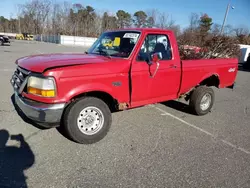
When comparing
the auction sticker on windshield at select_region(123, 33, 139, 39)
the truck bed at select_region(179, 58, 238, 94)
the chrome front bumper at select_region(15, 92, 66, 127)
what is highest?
the auction sticker on windshield at select_region(123, 33, 139, 39)

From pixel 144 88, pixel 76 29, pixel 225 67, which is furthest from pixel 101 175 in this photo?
pixel 76 29

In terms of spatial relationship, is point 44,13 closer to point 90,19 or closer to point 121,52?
point 90,19

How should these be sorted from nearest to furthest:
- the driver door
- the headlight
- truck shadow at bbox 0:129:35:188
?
1. truck shadow at bbox 0:129:35:188
2. the headlight
3. the driver door

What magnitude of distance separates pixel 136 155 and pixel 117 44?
7.13 ft

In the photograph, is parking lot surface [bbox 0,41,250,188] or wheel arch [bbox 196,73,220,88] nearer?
parking lot surface [bbox 0,41,250,188]

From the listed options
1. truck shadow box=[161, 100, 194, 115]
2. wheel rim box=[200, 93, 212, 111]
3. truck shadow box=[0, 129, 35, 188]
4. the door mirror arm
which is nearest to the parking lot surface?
truck shadow box=[0, 129, 35, 188]

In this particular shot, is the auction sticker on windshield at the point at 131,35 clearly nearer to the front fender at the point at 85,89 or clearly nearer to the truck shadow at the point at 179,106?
the front fender at the point at 85,89

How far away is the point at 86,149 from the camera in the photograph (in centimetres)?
363

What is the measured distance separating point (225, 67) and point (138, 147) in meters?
3.45

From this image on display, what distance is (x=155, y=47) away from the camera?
4488 millimetres

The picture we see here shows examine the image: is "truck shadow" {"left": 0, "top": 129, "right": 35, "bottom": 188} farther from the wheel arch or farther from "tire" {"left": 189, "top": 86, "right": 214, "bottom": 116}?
the wheel arch

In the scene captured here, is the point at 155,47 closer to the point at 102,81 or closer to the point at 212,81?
the point at 102,81

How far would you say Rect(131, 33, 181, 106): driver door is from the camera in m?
4.12

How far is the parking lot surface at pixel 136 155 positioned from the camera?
115 inches
